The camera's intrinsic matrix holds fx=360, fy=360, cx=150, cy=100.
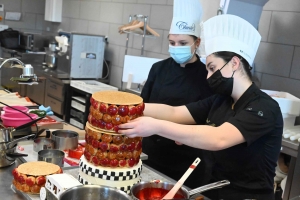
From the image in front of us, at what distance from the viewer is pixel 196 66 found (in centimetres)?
221

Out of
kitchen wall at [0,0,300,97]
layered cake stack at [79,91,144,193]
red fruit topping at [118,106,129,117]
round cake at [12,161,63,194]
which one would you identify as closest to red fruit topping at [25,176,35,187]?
round cake at [12,161,63,194]

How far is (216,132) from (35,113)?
1240mm

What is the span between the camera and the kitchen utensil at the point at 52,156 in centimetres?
159

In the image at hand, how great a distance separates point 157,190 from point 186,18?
3.95 feet

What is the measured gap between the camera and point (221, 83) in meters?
1.56

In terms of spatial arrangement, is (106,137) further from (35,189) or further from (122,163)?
(35,189)

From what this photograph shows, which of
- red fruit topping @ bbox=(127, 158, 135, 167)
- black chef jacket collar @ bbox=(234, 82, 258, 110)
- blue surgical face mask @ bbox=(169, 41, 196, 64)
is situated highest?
blue surgical face mask @ bbox=(169, 41, 196, 64)

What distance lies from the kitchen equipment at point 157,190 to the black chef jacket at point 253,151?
0.66 ft

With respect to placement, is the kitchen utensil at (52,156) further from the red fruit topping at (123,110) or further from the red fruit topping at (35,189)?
the red fruit topping at (123,110)

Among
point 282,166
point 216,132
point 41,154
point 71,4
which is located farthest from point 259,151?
point 71,4

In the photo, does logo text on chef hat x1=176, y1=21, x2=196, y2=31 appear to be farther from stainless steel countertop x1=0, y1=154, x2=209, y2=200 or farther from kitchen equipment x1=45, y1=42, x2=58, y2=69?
kitchen equipment x1=45, y1=42, x2=58, y2=69

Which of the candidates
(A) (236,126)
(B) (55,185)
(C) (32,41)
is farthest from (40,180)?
(C) (32,41)

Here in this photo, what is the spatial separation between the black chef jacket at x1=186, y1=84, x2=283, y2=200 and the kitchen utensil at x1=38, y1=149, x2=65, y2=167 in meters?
0.70

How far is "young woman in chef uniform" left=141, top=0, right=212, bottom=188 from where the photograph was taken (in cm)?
213
